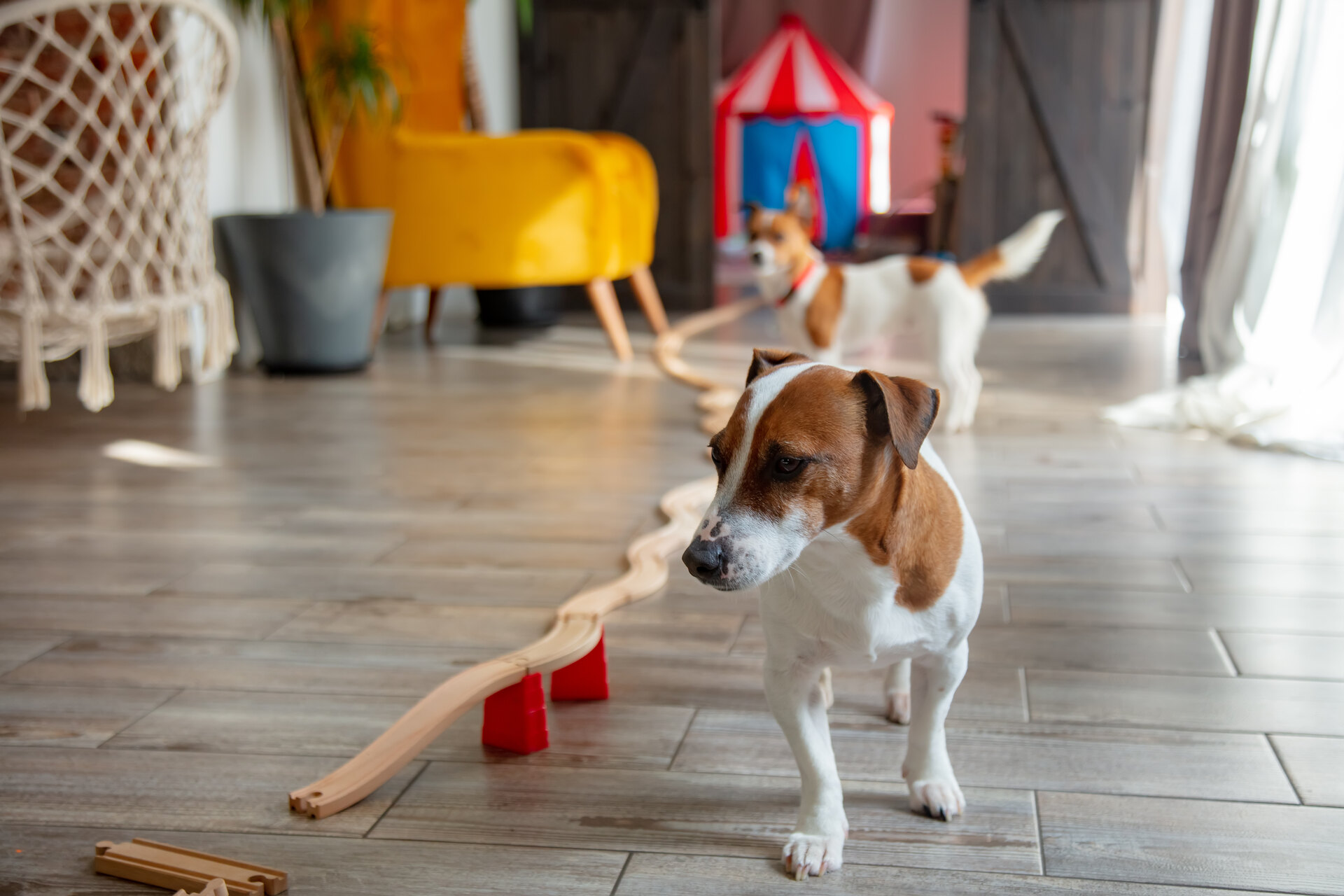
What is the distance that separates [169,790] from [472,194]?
3032 mm

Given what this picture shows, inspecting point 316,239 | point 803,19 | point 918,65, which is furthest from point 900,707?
point 918,65

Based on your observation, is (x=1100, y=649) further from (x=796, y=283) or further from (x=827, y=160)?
(x=827, y=160)

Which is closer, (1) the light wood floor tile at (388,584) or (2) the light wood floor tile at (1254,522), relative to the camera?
(1) the light wood floor tile at (388,584)

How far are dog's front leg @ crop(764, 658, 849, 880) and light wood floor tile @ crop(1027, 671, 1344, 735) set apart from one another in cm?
38

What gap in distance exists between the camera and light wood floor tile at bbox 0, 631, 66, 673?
1575 millimetres

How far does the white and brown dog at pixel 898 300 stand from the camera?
10.1 feet

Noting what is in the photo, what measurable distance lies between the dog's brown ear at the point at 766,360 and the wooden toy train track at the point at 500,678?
0.41m


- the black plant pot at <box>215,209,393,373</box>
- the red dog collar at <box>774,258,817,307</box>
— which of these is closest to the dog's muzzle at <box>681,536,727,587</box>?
the red dog collar at <box>774,258,817,307</box>

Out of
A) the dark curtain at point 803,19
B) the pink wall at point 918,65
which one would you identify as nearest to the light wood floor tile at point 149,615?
the dark curtain at point 803,19

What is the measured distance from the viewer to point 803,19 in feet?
29.5

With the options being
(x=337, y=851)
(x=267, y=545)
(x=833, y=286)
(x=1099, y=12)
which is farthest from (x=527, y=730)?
(x=1099, y=12)

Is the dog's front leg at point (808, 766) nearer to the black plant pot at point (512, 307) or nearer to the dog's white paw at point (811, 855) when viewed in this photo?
the dog's white paw at point (811, 855)

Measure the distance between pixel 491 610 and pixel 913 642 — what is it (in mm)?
822

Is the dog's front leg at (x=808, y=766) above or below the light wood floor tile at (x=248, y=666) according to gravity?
above
